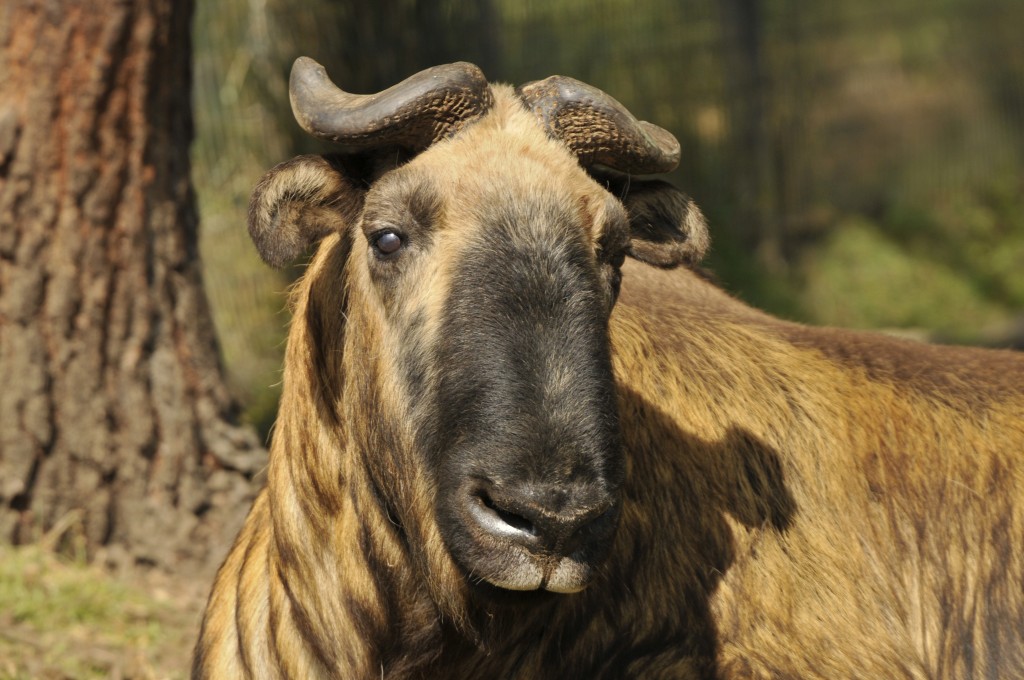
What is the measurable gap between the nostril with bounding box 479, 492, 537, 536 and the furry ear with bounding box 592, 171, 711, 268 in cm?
116

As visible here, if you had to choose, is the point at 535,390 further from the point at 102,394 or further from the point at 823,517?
the point at 102,394

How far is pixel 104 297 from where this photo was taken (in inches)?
250

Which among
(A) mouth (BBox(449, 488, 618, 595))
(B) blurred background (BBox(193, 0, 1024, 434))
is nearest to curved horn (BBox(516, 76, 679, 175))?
(A) mouth (BBox(449, 488, 618, 595))

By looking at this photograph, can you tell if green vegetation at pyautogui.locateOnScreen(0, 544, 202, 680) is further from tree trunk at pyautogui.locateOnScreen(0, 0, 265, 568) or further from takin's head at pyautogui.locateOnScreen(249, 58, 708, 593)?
takin's head at pyautogui.locateOnScreen(249, 58, 708, 593)

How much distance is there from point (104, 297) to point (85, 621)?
5.00 ft

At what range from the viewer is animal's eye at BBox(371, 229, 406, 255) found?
3.80m

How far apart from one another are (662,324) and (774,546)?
0.89m

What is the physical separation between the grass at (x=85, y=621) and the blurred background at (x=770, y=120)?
3668 mm

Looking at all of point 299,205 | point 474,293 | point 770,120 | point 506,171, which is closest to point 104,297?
point 299,205

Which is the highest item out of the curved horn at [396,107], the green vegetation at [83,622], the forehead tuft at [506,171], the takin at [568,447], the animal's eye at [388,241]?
the curved horn at [396,107]

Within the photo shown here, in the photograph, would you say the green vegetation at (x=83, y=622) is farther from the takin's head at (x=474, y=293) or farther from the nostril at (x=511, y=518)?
the nostril at (x=511, y=518)

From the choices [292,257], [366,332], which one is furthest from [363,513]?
[292,257]

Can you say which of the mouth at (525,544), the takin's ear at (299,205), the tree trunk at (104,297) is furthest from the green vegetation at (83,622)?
the mouth at (525,544)

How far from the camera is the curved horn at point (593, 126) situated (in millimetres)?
3957
